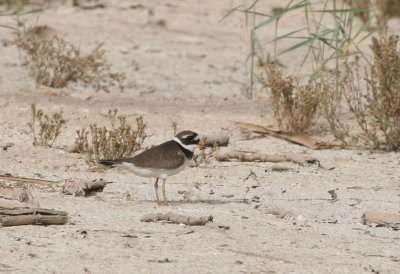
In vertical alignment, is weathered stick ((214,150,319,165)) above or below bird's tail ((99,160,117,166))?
below

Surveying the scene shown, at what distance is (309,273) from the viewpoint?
528 cm

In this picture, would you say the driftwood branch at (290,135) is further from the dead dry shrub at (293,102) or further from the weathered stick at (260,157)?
the weathered stick at (260,157)

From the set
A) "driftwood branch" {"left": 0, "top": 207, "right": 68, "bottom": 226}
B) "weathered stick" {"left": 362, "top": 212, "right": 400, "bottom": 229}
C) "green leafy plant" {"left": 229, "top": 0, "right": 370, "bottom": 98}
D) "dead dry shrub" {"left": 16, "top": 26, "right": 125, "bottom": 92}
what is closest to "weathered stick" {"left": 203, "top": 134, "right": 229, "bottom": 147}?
"green leafy plant" {"left": 229, "top": 0, "right": 370, "bottom": 98}

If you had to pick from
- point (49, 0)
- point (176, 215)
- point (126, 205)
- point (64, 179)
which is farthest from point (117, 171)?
point (49, 0)

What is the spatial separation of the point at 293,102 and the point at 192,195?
8.44 ft

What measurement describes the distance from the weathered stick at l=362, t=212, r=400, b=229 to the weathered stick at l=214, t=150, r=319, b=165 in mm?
1783

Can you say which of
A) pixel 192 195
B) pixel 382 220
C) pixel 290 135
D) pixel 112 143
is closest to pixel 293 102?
pixel 290 135

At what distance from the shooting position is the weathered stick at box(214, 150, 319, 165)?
27.2ft

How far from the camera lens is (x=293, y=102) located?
9.49 m

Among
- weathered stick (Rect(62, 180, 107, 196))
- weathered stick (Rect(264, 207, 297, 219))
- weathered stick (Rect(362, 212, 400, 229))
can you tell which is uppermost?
weathered stick (Rect(62, 180, 107, 196))

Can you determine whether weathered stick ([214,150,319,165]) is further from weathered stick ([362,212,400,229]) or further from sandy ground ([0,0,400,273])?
weathered stick ([362,212,400,229])

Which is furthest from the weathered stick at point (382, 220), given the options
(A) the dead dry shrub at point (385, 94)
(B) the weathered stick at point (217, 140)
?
(B) the weathered stick at point (217, 140)

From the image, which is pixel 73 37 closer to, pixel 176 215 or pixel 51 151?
pixel 51 151

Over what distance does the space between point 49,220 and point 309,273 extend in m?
1.46
